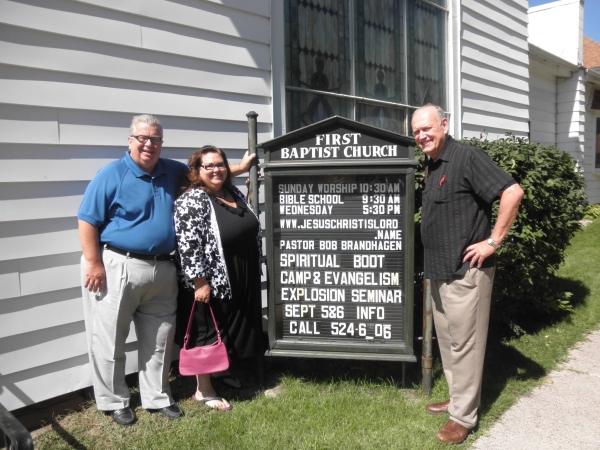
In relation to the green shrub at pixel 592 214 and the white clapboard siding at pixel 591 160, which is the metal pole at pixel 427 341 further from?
the white clapboard siding at pixel 591 160

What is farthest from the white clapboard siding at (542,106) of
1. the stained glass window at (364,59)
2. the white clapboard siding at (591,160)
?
the stained glass window at (364,59)

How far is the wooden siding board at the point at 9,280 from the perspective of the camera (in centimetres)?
329

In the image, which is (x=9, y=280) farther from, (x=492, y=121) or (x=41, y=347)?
(x=492, y=121)

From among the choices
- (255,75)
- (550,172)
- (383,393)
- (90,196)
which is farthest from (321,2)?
(383,393)

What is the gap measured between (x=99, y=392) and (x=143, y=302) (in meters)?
0.62

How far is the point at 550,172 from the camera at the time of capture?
4.84 meters

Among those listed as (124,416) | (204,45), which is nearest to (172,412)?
(124,416)

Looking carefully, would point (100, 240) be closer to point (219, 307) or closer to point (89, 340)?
point (89, 340)

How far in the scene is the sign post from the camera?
12.0 ft

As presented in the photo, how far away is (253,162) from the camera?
394cm

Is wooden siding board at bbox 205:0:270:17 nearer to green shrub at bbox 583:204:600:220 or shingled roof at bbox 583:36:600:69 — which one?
green shrub at bbox 583:204:600:220

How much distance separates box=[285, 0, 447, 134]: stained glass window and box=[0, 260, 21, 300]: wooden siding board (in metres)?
2.69

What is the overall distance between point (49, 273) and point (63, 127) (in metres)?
0.92

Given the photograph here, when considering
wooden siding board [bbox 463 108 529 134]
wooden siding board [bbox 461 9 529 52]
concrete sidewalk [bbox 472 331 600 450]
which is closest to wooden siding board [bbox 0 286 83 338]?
concrete sidewalk [bbox 472 331 600 450]
